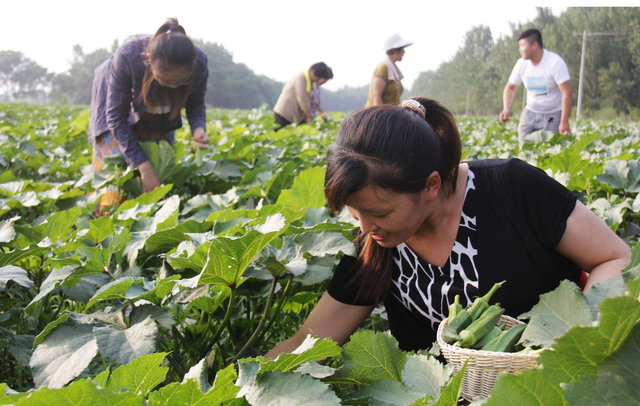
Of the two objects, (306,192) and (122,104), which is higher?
(122,104)

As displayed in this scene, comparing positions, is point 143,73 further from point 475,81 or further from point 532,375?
point 475,81

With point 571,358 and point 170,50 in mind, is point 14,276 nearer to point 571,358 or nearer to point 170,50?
point 571,358

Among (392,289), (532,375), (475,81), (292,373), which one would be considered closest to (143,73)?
(392,289)

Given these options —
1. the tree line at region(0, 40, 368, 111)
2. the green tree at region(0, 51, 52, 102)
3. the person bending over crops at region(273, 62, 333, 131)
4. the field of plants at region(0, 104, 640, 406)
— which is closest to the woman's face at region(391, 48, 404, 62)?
the person bending over crops at region(273, 62, 333, 131)

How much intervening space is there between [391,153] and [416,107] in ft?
0.79

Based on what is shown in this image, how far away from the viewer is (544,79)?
19.5 ft

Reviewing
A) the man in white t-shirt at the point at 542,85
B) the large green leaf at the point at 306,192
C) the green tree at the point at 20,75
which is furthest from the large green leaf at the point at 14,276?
the green tree at the point at 20,75

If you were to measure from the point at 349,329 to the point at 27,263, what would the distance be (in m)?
1.18

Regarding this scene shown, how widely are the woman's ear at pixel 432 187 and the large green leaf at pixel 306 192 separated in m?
0.53

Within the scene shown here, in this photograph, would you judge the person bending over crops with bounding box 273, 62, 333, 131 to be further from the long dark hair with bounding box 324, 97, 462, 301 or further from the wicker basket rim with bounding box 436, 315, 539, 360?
the wicker basket rim with bounding box 436, 315, 539, 360

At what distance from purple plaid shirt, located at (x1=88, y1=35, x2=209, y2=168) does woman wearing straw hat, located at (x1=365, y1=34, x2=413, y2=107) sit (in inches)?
97.7

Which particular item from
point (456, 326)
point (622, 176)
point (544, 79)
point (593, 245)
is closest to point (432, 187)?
point (593, 245)

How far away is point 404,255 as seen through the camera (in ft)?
6.19

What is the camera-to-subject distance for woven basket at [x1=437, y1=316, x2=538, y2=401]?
0.97 m
